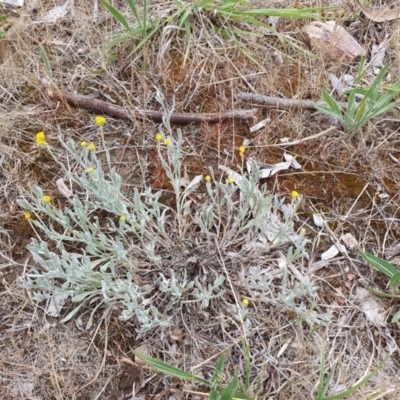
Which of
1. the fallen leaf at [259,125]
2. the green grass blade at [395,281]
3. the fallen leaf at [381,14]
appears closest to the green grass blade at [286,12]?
the fallen leaf at [381,14]

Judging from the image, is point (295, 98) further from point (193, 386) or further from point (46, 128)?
point (193, 386)

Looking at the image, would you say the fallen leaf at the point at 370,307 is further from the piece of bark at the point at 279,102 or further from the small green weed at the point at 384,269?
the piece of bark at the point at 279,102

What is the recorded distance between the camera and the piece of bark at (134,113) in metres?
1.94

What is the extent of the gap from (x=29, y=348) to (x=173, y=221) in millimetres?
647

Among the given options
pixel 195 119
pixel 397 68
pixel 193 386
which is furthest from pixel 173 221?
pixel 397 68

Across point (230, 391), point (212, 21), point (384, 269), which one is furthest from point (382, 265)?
point (212, 21)

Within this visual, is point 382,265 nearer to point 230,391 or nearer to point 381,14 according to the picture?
Result: point 230,391

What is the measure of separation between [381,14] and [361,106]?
0.64 meters

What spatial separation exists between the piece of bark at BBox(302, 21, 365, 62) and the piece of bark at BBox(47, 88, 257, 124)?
1.42 ft

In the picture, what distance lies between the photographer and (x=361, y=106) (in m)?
1.79

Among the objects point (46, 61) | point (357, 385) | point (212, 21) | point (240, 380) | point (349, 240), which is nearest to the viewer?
point (357, 385)

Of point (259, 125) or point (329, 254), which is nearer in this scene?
point (329, 254)

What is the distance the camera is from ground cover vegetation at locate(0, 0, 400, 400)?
155 centimetres

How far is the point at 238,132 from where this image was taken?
6.34 feet
